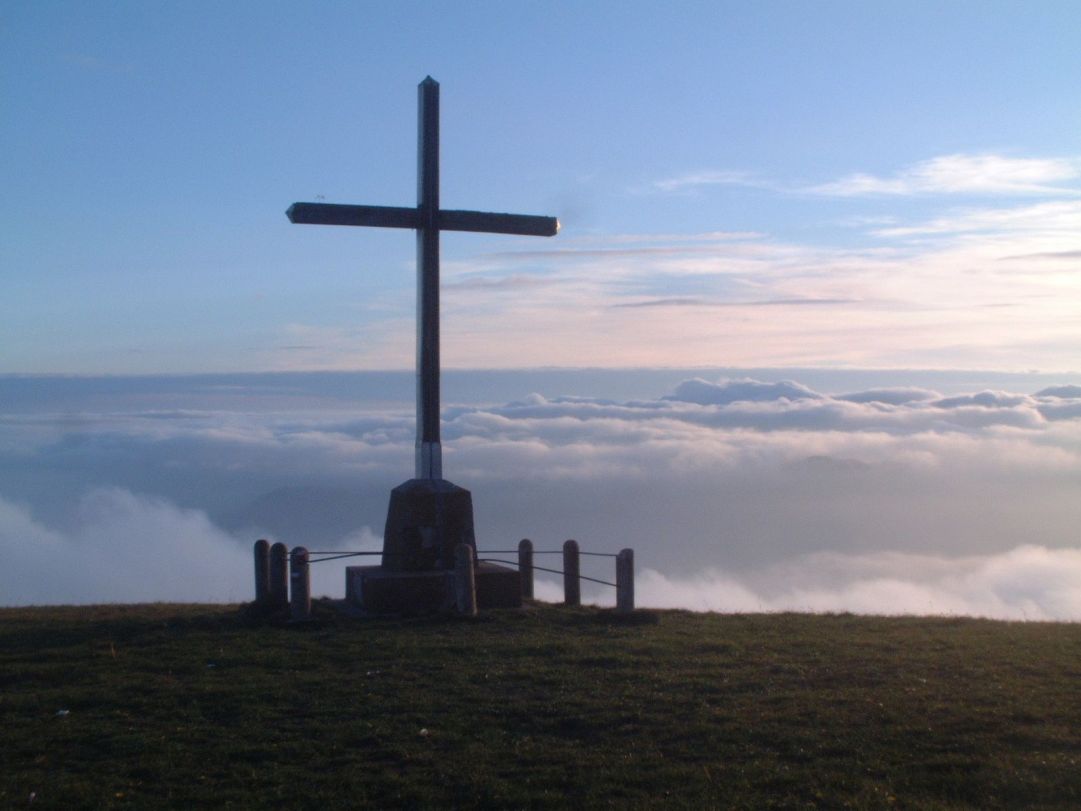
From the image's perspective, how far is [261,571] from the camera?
15180mm

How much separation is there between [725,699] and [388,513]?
7.44 meters

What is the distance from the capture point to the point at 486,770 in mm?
7930

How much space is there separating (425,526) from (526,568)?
200 centimetres

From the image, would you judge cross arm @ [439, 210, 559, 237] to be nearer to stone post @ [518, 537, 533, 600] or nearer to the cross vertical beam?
the cross vertical beam

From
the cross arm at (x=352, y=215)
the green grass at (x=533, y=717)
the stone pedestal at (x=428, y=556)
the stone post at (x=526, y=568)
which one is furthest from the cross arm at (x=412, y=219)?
the green grass at (x=533, y=717)

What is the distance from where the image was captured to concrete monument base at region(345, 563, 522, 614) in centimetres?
1471


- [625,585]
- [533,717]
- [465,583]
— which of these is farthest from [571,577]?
[533,717]

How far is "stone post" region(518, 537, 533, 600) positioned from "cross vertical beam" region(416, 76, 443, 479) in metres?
1.86

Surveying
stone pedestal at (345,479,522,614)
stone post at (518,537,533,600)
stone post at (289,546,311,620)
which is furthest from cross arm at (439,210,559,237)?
stone post at (289,546,311,620)

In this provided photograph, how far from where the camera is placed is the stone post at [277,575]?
14688 mm

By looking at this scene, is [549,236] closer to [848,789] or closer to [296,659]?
[296,659]

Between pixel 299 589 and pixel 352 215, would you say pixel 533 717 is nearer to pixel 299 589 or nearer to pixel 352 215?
pixel 299 589

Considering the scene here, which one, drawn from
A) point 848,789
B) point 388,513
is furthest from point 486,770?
point 388,513

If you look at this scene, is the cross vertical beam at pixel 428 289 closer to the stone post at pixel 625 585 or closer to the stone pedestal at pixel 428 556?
the stone pedestal at pixel 428 556
